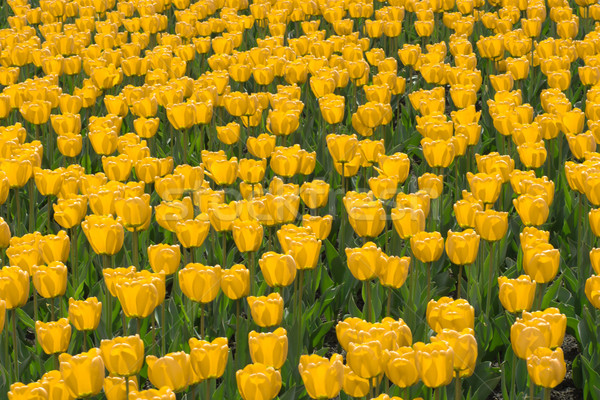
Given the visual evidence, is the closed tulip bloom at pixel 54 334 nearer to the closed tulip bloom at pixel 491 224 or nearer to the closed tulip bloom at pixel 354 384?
the closed tulip bloom at pixel 354 384

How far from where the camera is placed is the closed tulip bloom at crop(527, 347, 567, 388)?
2789 millimetres

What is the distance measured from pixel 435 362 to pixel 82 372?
1.06 m

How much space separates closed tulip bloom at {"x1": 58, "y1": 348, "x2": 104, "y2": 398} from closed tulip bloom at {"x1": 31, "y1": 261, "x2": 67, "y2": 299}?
30.8 inches

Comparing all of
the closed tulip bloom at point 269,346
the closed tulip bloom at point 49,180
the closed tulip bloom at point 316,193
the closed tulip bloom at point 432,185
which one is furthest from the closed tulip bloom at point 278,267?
the closed tulip bloom at point 49,180

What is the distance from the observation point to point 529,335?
288 cm

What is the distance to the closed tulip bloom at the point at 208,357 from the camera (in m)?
2.91

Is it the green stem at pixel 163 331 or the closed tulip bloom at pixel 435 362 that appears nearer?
the closed tulip bloom at pixel 435 362

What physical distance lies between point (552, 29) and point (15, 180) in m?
5.60

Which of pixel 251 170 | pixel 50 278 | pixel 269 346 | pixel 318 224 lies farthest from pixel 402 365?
pixel 251 170

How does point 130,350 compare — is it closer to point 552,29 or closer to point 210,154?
point 210,154

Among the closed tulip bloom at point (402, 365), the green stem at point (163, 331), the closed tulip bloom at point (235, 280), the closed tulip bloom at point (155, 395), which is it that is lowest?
the green stem at point (163, 331)

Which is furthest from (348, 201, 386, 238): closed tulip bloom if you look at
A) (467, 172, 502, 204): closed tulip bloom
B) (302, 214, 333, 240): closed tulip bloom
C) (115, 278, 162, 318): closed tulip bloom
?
(115, 278, 162, 318): closed tulip bloom

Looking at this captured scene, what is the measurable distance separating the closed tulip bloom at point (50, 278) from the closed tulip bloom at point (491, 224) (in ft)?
5.58

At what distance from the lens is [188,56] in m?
7.30
